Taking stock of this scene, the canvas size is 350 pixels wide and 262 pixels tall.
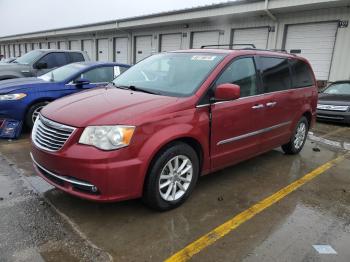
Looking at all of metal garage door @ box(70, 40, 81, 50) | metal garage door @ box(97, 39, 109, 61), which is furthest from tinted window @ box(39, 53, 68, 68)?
metal garage door @ box(70, 40, 81, 50)

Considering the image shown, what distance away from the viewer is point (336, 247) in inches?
120

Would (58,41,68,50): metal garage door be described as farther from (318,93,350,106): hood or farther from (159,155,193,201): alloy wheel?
(159,155,193,201): alloy wheel

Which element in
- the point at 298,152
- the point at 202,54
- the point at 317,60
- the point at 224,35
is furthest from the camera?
the point at 224,35

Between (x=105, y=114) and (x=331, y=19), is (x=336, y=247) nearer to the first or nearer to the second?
(x=105, y=114)

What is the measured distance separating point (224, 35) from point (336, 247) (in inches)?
552

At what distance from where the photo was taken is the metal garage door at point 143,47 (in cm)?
2028

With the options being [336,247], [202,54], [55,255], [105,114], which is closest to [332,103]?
[202,54]

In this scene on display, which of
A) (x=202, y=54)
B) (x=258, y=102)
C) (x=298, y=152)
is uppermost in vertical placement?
(x=202, y=54)

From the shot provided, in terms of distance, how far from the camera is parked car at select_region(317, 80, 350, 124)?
9141 mm

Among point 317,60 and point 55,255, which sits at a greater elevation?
point 317,60

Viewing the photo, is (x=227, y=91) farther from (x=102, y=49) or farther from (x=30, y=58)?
(x=102, y=49)

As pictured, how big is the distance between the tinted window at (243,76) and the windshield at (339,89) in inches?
276

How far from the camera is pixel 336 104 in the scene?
371 inches

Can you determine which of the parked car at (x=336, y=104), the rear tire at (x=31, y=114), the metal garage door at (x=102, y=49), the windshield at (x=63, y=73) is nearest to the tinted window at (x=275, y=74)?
the windshield at (x=63, y=73)
